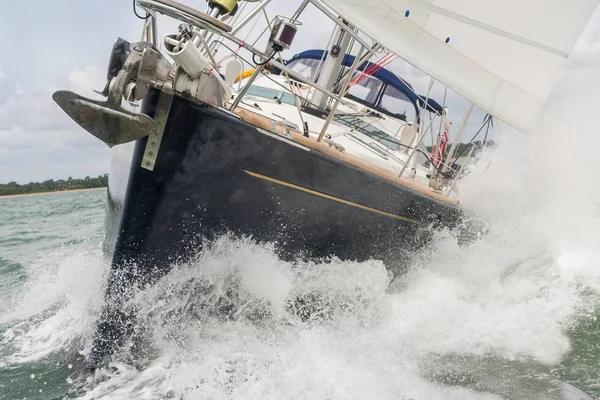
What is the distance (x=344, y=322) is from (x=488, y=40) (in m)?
2.69

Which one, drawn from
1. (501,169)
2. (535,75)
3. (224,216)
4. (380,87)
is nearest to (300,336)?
(224,216)

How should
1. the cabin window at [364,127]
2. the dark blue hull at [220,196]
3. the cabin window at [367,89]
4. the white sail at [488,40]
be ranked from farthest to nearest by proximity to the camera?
1. the cabin window at [367,89]
2. the cabin window at [364,127]
3. the white sail at [488,40]
4. the dark blue hull at [220,196]

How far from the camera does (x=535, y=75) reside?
452 cm

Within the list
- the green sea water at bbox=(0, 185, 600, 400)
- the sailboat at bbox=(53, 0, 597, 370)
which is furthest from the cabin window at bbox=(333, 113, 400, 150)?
the green sea water at bbox=(0, 185, 600, 400)

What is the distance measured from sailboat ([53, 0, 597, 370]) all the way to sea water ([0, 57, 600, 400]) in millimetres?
218

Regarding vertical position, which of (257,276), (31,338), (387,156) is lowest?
(31,338)

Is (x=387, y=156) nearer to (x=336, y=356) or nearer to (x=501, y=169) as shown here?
(x=501, y=169)

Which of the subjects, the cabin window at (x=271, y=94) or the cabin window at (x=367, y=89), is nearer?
the cabin window at (x=271, y=94)

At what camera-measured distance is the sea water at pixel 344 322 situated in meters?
3.30

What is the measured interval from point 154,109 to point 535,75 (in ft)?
11.1

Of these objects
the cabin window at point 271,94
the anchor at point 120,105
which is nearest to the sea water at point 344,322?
the anchor at point 120,105

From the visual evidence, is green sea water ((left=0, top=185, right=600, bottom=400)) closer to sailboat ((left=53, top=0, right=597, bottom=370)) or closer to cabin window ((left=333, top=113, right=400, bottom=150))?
sailboat ((left=53, top=0, right=597, bottom=370))

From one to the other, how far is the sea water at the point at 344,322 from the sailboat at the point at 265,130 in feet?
0.72

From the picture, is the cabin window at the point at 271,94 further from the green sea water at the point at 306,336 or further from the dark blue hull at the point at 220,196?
the green sea water at the point at 306,336
